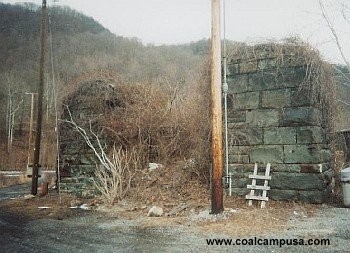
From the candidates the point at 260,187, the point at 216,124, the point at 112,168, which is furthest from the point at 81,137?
the point at 260,187

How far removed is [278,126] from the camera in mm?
8672

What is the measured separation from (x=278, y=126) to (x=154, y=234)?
4.34 m

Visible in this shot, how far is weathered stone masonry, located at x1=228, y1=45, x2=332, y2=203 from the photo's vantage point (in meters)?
8.30

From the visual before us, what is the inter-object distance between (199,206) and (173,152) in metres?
3.77

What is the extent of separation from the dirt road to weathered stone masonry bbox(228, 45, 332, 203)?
89 centimetres

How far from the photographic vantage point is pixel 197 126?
33.9 ft

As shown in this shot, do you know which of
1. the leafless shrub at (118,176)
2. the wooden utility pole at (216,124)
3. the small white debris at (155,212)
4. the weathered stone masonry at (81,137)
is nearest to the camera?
the wooden utility pole at (216,124)

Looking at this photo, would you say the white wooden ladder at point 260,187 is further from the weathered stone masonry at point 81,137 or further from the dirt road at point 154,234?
the weathered stone masonry at point 81,137

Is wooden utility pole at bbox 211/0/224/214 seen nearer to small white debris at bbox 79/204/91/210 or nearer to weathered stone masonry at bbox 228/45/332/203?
weathered stone masonry at bbox 228/45/332/203

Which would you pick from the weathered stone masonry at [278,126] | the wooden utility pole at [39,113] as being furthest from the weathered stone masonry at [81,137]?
the weathered stone masonry at [278,126]

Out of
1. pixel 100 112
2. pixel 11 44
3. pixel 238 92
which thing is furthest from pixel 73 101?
pixel 11 44

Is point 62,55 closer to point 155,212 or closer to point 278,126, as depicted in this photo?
point 155,212

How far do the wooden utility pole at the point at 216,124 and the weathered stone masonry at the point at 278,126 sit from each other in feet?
6.26

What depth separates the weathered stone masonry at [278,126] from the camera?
8305 mm
